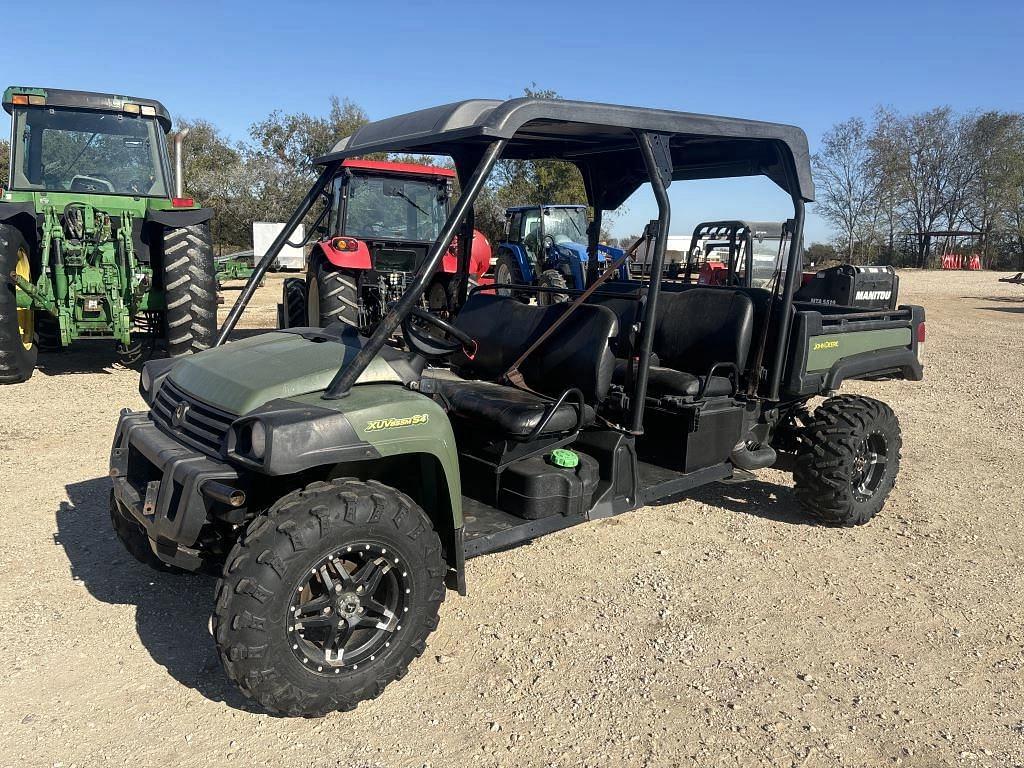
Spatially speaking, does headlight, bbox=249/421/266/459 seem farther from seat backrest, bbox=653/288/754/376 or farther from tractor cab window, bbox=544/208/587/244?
tractor cab window, bbox=544/208/587/244

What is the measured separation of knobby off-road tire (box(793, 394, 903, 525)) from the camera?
14.8 ft

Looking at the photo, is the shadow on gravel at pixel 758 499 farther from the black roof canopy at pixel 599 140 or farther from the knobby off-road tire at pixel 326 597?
the knobby off-road tire at pixel 326 597

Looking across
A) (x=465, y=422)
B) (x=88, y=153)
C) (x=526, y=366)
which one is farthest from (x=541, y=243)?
(x=465, y=422)

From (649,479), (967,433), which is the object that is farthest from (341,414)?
(967,433)

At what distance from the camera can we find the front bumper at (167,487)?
2680 millimetres

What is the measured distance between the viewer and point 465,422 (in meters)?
3.65

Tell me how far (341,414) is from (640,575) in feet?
6.19

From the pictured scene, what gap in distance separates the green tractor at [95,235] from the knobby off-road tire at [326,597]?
5897mm

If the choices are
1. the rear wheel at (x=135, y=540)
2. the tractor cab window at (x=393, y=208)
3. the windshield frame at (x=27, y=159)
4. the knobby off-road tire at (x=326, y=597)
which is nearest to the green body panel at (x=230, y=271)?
the tractor cab window at (x=393, y=208)

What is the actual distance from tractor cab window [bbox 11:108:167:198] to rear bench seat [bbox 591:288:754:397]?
6145mm

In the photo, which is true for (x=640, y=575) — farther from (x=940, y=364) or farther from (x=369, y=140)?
(x=940, y=364)

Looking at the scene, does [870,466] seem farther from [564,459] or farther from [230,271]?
[230,271]

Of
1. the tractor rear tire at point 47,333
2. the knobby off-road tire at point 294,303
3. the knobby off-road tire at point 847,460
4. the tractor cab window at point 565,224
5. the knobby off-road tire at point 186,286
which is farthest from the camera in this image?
the tractor cab window at point 565,224

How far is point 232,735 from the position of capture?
2664mm
